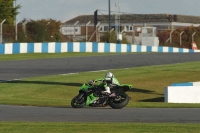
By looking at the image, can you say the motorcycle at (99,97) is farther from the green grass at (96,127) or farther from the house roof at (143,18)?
the house roof at (143,18)

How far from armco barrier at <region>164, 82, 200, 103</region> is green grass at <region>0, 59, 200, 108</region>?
1.46ft

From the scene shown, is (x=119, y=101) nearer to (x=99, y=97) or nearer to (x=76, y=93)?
(x=99, y=97)

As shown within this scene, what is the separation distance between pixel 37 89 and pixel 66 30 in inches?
1868

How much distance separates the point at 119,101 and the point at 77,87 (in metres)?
6.89

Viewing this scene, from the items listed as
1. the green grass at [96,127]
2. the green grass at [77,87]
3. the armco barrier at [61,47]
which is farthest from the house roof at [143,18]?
the green grass at [96,127]

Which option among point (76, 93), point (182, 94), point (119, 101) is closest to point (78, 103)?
point (119, 101)

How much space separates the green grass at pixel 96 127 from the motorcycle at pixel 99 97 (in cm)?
362

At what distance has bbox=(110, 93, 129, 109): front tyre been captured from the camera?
49.1 feet

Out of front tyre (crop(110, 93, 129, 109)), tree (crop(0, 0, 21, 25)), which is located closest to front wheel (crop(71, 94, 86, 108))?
front tyre (crop(110, 93, 129, 109))

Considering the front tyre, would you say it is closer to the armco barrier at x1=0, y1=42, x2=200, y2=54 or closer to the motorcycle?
the motorcycle

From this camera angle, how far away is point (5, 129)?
10.8 m

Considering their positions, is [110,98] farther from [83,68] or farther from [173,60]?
[173,60]

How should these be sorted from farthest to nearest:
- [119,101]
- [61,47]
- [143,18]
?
[143,18] → [61,47] → [119,101]

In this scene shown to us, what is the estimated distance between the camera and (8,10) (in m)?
61.9
